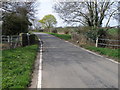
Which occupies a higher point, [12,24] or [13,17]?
[13,17]

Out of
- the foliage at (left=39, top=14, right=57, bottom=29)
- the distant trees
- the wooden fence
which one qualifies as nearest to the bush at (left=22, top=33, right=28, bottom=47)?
the wooden fence

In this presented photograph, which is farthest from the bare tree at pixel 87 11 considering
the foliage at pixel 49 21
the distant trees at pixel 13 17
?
the foliage at pixel 49 21

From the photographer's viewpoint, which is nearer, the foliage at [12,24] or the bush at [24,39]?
the bush at [24,39]

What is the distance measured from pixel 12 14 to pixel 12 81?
20.4 meters

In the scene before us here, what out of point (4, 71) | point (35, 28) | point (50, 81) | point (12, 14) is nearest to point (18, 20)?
point (12, 14)

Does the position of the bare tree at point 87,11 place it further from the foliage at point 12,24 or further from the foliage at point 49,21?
the foliage at point 49,21

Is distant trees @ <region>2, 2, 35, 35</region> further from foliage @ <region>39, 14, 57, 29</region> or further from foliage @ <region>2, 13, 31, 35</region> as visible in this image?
foliage @ <region>39, 14, 57, 29</region>

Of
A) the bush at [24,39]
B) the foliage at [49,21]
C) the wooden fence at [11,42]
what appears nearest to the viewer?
the wooden fence at [11,42]

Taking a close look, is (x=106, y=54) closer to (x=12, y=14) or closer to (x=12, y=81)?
(x=12, y=81)

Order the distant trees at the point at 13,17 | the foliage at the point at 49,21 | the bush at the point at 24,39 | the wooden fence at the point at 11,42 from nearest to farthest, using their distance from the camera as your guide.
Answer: the wooden fence at the point at 11,42
the bush at the point at 24,39
the distant trees at the point at 13,17
the foliage at the point at 49,21

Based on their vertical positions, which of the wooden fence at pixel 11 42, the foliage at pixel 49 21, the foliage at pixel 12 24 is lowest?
the wooden fence at pixel 11 42

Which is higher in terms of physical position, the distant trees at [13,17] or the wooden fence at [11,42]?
the distant trees at [13,17]

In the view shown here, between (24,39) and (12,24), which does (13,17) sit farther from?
(24,39)

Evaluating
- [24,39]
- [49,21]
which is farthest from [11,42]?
[49,21]
